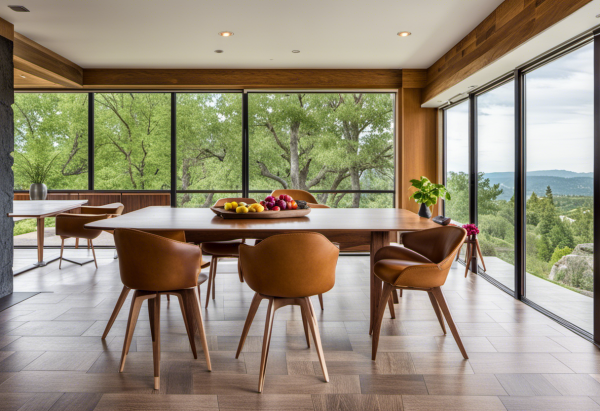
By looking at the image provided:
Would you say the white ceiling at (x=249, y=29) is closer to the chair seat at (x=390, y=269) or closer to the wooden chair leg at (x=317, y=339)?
the chair seat at (x=390, y=269)

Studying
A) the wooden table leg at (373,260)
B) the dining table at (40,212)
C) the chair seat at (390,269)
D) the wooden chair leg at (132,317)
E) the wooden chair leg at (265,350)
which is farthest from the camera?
the dining table at (40,212)

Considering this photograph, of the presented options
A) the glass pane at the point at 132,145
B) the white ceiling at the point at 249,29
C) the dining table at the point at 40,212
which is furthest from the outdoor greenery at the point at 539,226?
the dining table at the point at 40,212

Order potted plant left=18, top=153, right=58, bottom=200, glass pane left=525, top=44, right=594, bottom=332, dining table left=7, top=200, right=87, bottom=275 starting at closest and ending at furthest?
1. glass pane left=525, top=44, right=594, bottom=332
2. dining table left=7, top=200, right=87, bottom=275
3. potted plant left=18, top=153, right=58, bottom=200

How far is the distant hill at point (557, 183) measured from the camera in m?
3.11

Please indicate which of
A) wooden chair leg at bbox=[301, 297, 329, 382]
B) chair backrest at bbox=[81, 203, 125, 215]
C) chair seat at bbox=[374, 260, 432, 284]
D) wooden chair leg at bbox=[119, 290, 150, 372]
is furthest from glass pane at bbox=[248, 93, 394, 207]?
wooden chair leg at bbox=[301, 297, 329, 382]

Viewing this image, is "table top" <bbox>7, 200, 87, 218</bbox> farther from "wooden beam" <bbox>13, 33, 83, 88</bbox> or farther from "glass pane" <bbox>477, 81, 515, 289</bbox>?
"glass pane" <bbox>477, 81, 515, 289</bbox>

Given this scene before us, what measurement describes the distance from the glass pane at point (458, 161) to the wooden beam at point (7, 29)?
4.91 m

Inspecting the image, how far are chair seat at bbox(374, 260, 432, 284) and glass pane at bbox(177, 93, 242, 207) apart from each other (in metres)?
3.96

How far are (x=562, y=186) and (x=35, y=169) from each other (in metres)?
6.77

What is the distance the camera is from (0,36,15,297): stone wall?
4.05 meters

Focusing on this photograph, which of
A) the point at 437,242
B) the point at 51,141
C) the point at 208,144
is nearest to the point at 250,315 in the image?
the point at 437,242

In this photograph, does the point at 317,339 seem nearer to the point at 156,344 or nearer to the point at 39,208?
the point at 156,344

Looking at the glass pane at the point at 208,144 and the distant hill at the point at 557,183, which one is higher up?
the glass pane at the point at 208,144

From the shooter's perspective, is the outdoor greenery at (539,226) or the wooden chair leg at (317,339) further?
the outdoor greenery at (539,226)
